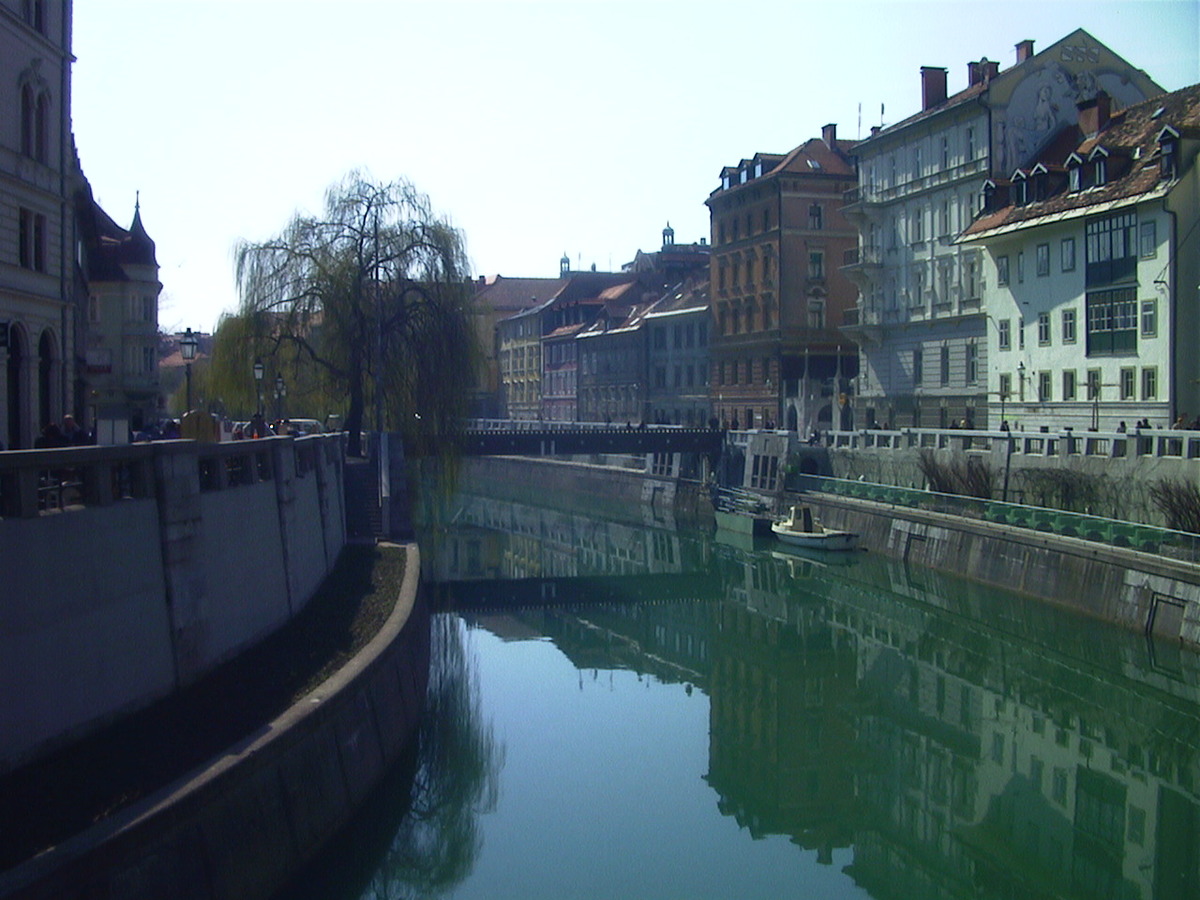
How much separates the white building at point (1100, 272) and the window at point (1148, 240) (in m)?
0.04

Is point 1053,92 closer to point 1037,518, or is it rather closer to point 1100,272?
point 1100,272

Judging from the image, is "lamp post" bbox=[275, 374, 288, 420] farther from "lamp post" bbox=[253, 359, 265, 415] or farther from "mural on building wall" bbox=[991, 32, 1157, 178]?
"mural on building wall" bbox=[991, 32, 1157, 178]

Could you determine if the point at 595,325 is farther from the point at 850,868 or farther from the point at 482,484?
the point at 850,868

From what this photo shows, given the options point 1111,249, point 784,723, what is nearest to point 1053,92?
point 1111,249

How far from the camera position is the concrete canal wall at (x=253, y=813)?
964 cm

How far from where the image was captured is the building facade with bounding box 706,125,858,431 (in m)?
65.8

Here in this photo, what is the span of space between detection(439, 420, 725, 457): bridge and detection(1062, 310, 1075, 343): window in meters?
18.1

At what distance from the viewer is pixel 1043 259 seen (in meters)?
43.6

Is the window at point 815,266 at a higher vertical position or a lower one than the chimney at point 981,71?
lower

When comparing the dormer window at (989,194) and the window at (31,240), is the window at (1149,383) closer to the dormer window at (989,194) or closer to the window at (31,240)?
the dormer window at (989,194)

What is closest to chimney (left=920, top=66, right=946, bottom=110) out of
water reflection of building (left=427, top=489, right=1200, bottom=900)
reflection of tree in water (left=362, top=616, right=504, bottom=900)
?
water reflection of building (left=427, top=489, right=1200, bottom=900)

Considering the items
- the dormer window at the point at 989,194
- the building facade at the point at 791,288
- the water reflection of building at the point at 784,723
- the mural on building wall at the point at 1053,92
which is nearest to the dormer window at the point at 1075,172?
the dormer window at the point at 989,194

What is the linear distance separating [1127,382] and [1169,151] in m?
6.93

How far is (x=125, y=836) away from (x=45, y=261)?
698 inches
